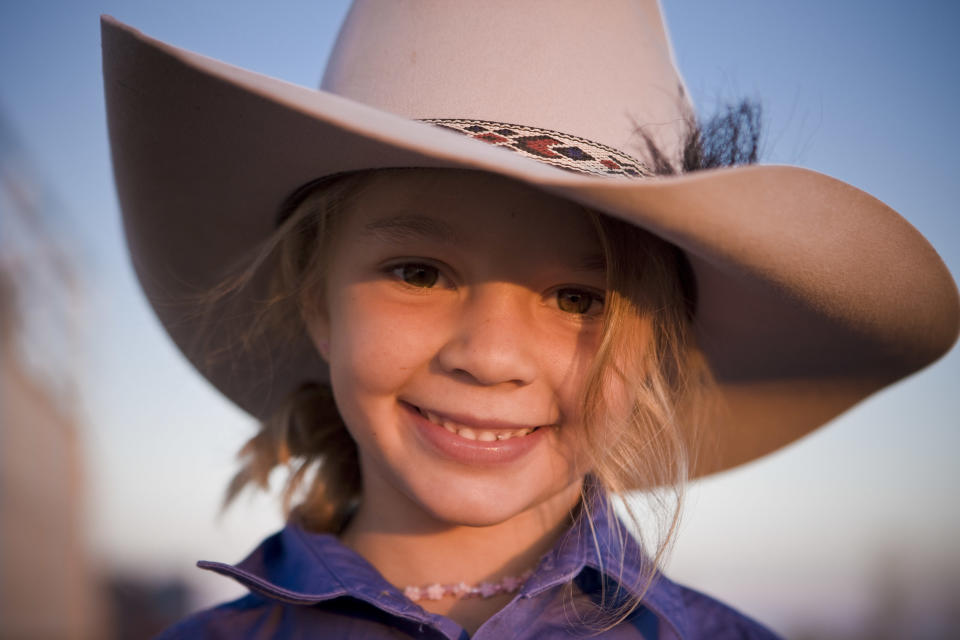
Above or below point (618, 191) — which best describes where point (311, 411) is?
below

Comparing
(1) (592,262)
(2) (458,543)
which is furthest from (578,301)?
(2) (458,543)

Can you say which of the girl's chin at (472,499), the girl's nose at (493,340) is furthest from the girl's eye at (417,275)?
the girl's chin at (472,499)

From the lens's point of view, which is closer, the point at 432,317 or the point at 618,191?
the point at 618,191

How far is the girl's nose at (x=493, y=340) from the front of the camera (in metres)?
1.36

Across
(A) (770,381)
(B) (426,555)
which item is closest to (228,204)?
(B) (426,555)

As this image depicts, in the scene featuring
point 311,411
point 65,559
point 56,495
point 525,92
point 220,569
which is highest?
point 525,92

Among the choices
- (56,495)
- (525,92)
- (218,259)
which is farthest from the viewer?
(56,495)

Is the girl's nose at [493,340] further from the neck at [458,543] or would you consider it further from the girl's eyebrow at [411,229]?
the neck at [458,543]

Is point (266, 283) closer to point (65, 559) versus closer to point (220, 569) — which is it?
point (220, 569)

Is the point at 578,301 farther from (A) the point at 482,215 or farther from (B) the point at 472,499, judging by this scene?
(B) the point at 472,499

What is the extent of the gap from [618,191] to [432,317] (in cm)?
54

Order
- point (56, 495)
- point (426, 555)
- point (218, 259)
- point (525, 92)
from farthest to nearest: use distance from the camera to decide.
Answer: point (56, 495) → point (218, 259) → point (426, 555) → point (525, 92)

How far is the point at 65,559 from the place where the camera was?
9.27m

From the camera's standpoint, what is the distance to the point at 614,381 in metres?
1.45
